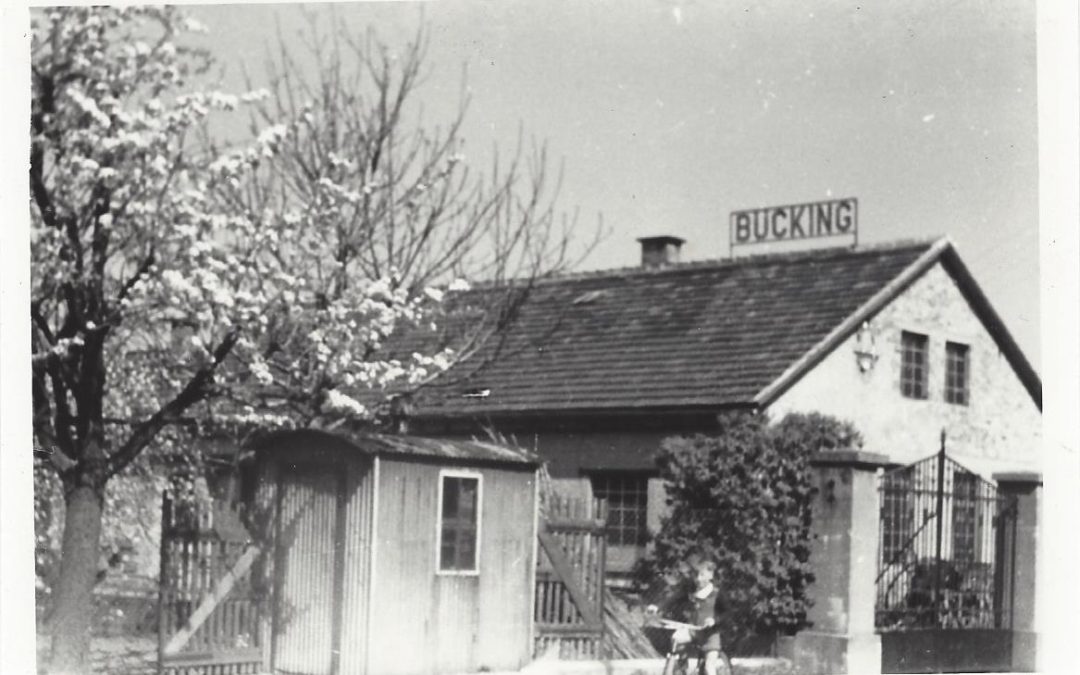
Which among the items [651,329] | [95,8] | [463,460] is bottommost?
[463,460]

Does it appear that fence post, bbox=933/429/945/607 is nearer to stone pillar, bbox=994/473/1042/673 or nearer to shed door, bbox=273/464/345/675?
stone pillar, bbox=994/473/1042/673

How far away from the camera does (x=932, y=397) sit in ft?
87.4

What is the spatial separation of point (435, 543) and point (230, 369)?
10.3 feet

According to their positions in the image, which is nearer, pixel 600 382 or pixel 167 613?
pixel 167 613

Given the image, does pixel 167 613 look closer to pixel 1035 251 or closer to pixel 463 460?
pixel 463 460

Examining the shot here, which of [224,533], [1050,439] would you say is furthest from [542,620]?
[1050,439]

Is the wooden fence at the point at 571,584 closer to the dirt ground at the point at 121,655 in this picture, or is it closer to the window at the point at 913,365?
the dirt ground at the point at 121,655

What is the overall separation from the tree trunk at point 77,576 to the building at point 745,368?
8.44 m

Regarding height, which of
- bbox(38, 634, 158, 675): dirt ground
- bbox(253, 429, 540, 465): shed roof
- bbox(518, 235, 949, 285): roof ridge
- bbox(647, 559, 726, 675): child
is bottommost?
bbox(38, 634, 158, 675): dirt ground

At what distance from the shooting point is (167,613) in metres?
15.3

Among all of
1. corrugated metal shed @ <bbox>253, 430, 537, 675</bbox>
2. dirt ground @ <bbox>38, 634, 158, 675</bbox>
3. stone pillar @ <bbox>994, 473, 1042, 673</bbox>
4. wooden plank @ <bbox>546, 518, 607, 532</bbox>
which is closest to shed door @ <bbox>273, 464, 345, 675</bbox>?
corrugated metal shed @ <bbox>253, 430, 537, 675</bbox>

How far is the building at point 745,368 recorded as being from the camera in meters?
23.8

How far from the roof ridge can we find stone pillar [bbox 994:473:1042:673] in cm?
585

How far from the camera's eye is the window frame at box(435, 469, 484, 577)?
1650 centimetres
